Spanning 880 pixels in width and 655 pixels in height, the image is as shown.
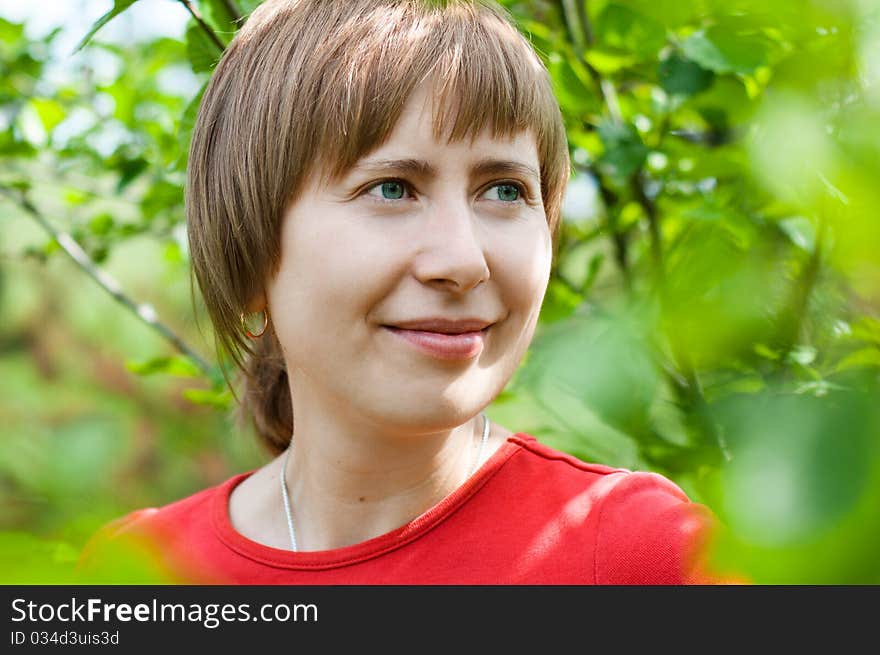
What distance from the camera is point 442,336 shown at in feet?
3.34

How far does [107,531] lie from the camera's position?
411 mm

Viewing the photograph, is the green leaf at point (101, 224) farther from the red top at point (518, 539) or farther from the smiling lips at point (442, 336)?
the smiling lips at point (442, 336)

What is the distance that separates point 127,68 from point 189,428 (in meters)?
0.94

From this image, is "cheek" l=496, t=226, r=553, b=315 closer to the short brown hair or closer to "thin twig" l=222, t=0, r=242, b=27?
the short brown hair

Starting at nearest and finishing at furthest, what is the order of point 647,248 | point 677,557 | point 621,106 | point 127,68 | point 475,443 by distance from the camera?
point 677,557, point 475,443, point 647,248, point 621,106, point 127,68

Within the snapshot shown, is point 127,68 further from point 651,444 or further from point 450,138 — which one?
point 651,444

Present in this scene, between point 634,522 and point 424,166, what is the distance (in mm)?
451

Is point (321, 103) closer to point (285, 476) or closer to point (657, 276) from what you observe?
point (285, 476)

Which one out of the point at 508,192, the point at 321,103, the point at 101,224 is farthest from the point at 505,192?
the point at 101,224

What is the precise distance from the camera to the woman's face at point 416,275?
1.00 metres

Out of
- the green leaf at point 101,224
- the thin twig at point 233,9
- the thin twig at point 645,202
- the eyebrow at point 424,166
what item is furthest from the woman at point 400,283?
the green leaf at point 101,224

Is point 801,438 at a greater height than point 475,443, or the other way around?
point 475,443

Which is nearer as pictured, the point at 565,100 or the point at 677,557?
the point at 677,557

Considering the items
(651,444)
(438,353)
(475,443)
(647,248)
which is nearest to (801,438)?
(651,444)
